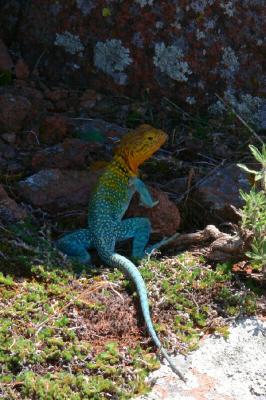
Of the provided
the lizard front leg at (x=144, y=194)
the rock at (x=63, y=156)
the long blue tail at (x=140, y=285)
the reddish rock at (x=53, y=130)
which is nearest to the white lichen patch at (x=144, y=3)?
the reddish rock at (x=53, y=130)

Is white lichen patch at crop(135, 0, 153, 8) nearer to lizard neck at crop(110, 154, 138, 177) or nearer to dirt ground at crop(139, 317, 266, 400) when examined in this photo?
lizard neck at crop(110, 154, 138, 177)

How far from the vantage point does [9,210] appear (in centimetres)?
513

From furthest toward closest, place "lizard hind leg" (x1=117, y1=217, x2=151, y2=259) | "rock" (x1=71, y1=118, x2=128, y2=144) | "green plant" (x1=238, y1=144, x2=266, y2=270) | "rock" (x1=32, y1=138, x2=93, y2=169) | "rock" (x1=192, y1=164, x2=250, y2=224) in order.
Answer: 1. "rock" (x1=71, y1=118, x2=128, y2=144)
2. "rock" (x1=32, y1=138, x2=93, y2=169)
3. "rock" (x1=192, y1=164, x2=250, y2=224)
4. "lizard hind leg" (x1=117, y1=217, x2=151, y2=259)
5. "green plant" (x1=238, y1=144, x2=266, y2=270)

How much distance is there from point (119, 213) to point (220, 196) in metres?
0.75

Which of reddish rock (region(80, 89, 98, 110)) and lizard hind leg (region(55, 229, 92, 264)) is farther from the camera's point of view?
reddish rock (region(80, 89, 98, 110))

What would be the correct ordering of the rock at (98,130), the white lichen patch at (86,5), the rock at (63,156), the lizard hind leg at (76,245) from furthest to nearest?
the white lichen patch at (86,5), the rock at (98,130), the rock at (63,156), the lizard hind leg at (76,245)

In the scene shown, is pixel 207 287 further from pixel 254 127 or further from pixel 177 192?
pixel 254 127

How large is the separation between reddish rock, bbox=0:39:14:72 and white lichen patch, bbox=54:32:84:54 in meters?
0.46

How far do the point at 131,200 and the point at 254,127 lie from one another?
1428 mm

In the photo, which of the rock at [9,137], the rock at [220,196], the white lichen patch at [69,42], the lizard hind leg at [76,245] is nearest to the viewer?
the lizard hind leg at [76,245]

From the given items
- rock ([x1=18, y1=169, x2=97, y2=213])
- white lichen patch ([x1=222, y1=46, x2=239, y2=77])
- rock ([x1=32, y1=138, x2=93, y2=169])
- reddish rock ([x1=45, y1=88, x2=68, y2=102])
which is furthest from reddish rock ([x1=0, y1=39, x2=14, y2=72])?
white lichen patch ([x1=222, y1=46, x2=239, y2=77])

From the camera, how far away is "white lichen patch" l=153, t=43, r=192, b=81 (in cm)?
650

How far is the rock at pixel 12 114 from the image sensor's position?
608 centimetres

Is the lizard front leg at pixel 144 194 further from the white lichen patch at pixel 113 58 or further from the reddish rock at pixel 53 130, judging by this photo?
the white lichen patch at pixel 113 58
